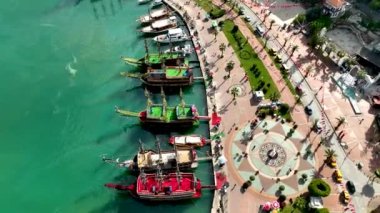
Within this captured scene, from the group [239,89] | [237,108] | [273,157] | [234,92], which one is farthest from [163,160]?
[239,89]

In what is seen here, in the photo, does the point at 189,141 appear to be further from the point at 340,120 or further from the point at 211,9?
the point at 211,9

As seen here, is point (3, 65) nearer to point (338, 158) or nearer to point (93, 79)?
point (93, 79)

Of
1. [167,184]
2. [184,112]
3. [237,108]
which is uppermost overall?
[184,112]

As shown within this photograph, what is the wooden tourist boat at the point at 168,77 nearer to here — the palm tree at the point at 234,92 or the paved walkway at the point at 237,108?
the paved walkway at the point at 237,108

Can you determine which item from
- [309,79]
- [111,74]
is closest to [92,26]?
[111,74]

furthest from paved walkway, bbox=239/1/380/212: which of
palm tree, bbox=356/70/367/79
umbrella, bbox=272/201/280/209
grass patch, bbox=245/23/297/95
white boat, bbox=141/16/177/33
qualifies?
white boat, bbox=141/16/177/33

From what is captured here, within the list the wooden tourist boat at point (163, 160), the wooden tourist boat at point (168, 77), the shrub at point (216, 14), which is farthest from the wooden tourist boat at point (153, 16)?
the wooden tourist boat at point (163, 160)

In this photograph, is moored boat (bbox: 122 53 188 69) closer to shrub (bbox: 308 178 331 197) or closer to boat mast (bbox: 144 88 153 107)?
boat mast (bbox: 144 88 153 107)
